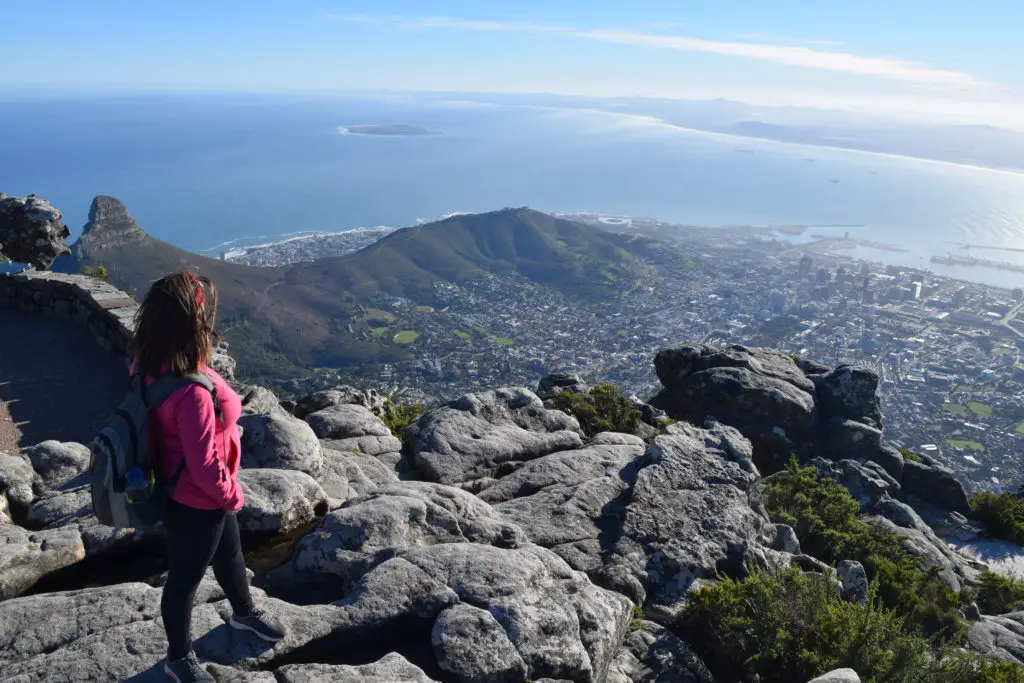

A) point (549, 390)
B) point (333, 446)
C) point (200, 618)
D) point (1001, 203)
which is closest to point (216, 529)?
point (200, 618)

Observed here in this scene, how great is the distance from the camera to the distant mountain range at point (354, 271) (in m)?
43.7

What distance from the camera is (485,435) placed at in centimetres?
841

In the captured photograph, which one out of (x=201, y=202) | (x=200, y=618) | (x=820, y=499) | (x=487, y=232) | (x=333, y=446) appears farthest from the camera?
(x=201, y=202)

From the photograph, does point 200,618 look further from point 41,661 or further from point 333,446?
point 333,446

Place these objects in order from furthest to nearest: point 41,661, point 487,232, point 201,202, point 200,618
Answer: point 201,202 < point 487,232 < point 200,618 < point 41,661

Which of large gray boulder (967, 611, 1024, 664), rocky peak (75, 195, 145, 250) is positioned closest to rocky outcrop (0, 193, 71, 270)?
large gray boulder (967, 611, 1024, 664)

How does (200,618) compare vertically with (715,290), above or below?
above

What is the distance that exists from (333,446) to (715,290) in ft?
239

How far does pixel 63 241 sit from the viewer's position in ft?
51.6

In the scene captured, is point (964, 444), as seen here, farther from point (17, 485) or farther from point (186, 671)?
point (17, 485)

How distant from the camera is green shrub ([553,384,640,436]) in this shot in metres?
10.4

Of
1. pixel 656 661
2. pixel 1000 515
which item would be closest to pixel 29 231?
pixel 656 661

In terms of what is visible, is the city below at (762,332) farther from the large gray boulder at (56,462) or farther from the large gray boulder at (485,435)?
the large gray boulder at (56,462)

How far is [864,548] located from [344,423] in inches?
293
